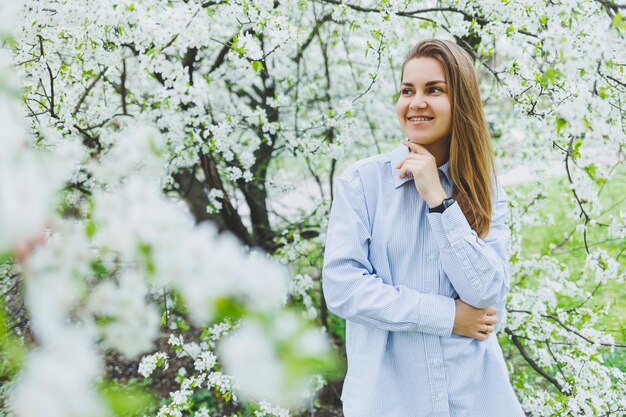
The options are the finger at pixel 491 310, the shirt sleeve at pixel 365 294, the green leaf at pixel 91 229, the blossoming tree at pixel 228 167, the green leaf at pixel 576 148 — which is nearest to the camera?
the blossoming tree at pixel 228 167

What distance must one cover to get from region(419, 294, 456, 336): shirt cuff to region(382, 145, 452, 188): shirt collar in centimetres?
42

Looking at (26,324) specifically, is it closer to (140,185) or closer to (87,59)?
→ (87,59)

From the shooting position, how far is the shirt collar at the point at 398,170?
1.91 metres

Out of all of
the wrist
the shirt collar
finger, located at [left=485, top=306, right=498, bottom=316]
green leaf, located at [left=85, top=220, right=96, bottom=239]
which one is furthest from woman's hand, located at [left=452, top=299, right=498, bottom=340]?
green leaf, located at [left=85, top=220, right=96, bottom=239]

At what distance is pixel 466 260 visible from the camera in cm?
174

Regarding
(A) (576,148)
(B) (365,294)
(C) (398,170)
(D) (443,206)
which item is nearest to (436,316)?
(B) (365,294)

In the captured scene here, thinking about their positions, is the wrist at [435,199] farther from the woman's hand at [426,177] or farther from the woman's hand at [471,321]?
the woman's hand at [471,321]

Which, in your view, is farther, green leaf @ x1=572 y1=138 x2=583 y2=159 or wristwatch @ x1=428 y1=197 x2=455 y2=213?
green leaf @ x1=572 y1=138 x2=583 y2=159

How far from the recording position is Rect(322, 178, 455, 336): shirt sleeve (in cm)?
173

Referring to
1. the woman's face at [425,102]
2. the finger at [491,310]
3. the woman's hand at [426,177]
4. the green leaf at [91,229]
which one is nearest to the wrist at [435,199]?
the woman's hand at [426,177]

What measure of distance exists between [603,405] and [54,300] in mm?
2781

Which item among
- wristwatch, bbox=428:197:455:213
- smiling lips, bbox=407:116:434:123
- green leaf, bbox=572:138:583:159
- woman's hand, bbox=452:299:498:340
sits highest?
smiling lips, bbox=407:116:434:123

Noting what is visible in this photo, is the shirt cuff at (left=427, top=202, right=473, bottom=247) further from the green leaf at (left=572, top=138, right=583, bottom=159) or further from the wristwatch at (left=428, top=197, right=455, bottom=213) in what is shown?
the green leaf at (left=572, top=138, right=583, bottom=159)

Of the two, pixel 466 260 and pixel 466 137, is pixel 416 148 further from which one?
pixel 466 260
